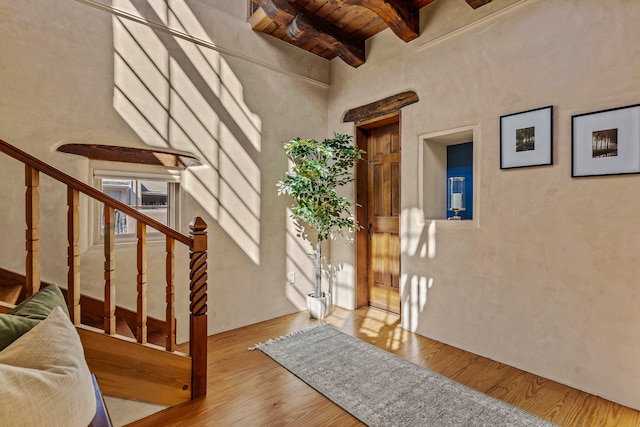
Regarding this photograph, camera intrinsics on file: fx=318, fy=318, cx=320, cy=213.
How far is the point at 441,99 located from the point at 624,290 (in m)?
1.92

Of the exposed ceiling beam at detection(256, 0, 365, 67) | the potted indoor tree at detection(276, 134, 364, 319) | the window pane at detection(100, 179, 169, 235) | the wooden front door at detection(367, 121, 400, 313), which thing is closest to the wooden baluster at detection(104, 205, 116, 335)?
the window pane at detection(100, 179, 169, 235)

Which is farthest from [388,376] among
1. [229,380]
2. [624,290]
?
[624,290]

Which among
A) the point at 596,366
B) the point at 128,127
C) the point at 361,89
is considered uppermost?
the point at 361,89

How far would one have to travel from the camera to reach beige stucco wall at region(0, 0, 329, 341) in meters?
2.22

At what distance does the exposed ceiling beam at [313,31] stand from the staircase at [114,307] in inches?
85.9

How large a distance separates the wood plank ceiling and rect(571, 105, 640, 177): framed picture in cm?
128

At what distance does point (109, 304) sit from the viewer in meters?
1.75

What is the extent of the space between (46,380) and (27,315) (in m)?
0.44

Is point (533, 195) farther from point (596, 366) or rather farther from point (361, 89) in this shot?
point (361, 89)

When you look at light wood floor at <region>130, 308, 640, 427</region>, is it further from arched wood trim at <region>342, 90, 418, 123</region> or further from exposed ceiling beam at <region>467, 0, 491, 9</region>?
exposed ceiling beam at <region>467, 0, 491, 9</region>

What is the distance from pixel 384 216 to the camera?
3664 mm

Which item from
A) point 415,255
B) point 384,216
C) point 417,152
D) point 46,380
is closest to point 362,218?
point 384,216

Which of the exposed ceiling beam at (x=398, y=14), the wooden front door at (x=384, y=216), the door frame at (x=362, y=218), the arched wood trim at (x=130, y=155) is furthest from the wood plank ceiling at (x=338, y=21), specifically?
the arched wood trim at (x=130, y=155)

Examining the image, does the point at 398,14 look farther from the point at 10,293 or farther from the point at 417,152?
the point at 10,293
